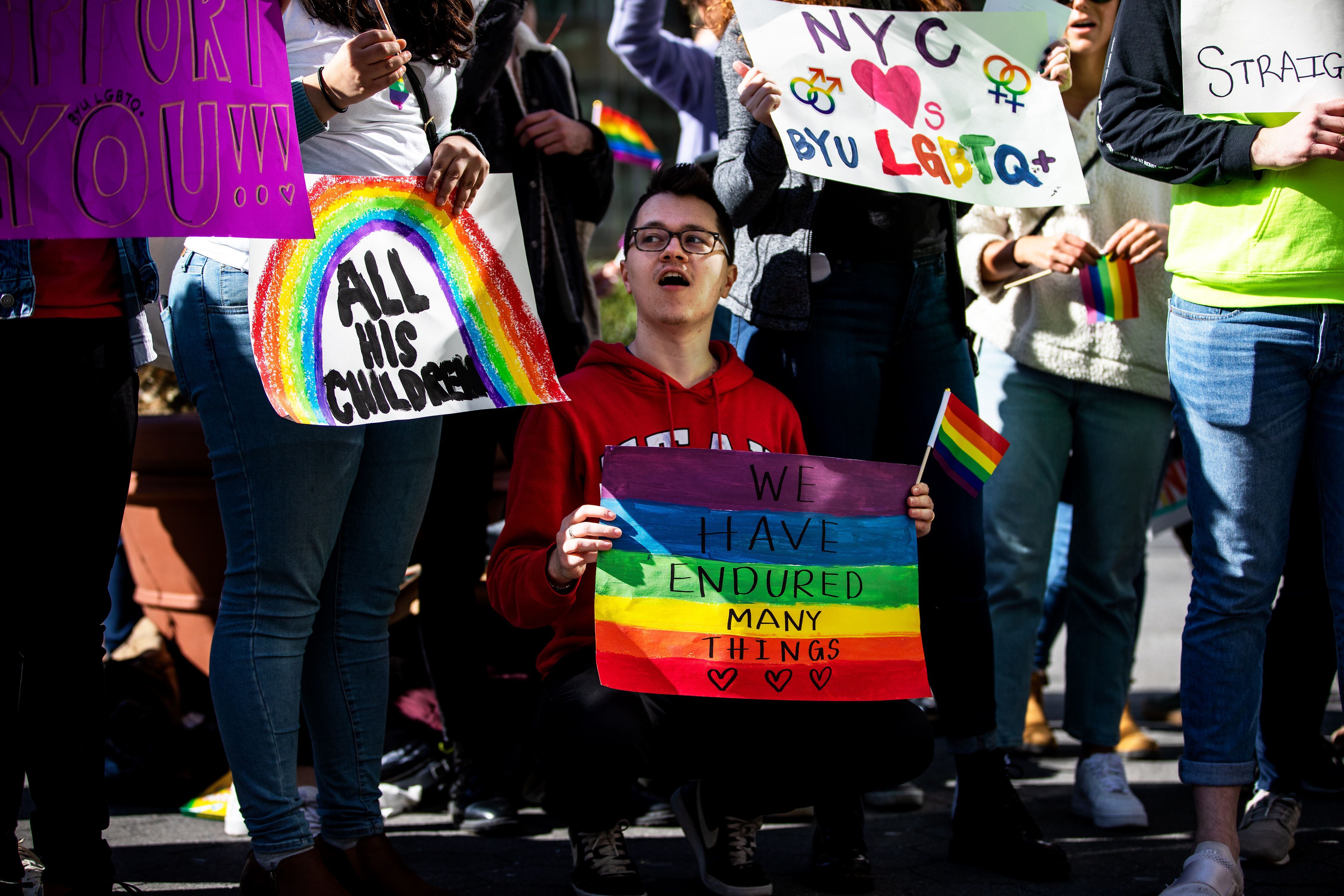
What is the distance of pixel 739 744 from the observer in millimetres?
2311

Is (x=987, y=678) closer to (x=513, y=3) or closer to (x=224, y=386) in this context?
(x=224, y=386)

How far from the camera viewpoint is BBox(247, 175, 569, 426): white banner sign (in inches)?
85.7

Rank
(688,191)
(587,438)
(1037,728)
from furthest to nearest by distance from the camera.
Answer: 1. (1037,728)
2. (688,191)
3. (587,438)

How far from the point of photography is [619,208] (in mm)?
17844

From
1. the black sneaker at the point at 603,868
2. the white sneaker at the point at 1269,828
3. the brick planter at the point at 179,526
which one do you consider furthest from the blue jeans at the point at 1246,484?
the brick planter at the point at 179,526

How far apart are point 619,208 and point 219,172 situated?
16.0m

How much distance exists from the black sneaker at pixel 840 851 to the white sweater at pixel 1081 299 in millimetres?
1232

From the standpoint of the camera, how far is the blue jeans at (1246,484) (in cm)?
234

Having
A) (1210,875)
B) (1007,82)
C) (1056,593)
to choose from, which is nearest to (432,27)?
(1007,82)

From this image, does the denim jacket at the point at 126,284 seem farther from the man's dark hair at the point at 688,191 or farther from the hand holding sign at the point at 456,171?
the man's dark hair at the point at 688,191

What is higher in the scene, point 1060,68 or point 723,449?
point 1060,68

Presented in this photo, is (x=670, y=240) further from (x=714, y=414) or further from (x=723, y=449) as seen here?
(x=723, y=449)

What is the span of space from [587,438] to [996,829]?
118 centimetres

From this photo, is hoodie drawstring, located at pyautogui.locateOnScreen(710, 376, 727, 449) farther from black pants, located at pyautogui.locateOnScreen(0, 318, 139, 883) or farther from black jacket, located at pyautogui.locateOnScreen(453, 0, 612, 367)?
black pants, located at pyautogui.locateOnScreen(0, 318, 139, 883)
